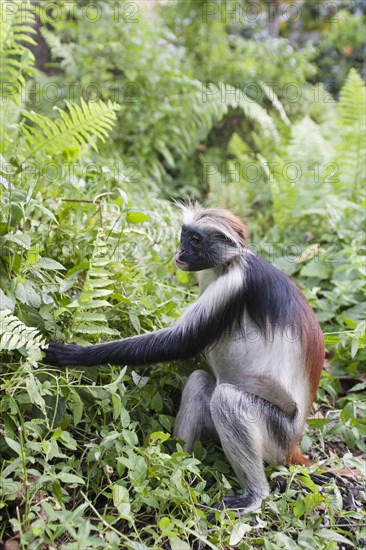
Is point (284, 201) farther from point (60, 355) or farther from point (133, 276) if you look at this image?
point (60, 355)

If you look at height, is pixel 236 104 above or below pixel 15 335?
above

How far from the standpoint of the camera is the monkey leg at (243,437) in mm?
4191

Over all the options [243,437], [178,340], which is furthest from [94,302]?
[243,437]

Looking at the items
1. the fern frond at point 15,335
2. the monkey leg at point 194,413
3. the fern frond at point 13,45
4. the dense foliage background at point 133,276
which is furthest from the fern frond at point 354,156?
the fern frond at point 15,335

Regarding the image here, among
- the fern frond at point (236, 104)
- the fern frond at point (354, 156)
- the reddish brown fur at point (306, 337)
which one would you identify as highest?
the fern frond at point (236, 104)

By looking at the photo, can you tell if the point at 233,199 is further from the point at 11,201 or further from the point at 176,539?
the point at 176,539

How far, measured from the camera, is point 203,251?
4500mm

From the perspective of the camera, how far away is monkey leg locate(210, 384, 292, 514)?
4191 millimetres

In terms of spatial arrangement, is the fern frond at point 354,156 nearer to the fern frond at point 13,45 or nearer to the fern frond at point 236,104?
the fern frond at point 236,104

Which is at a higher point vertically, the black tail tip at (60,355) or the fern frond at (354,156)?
the fern frond at (354,156)

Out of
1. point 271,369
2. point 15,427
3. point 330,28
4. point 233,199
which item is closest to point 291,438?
point 271,369

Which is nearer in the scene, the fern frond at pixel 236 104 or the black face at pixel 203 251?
the black face at pixel 203 251

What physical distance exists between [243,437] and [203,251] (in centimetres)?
131

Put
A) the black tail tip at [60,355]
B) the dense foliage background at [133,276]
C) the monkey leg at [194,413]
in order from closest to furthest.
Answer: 1. the dense foliage background at [133,276]
2. the black tail tip at [60,355]
3. the monkey leg at [194,413]
